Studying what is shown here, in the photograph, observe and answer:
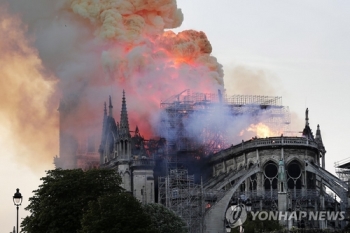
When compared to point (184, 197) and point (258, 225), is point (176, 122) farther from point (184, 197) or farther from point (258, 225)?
point (258, 225)

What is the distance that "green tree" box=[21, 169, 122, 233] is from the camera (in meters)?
125

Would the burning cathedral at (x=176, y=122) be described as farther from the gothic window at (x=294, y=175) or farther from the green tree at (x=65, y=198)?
the green tree at (x=65, y=198)

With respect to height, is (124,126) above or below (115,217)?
above

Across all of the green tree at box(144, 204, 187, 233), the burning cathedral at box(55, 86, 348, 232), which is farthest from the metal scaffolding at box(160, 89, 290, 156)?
the green tree at box(144, 204, 187, 233)

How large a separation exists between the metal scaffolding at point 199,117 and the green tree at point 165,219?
30.9 meters

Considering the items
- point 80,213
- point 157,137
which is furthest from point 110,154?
point 80,213

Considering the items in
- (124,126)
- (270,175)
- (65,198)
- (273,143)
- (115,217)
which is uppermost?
(124,126)

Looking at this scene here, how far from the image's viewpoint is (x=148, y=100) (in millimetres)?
179500

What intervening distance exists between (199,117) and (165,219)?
3653 centimetres

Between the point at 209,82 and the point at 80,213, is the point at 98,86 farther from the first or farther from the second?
the point at 80,213

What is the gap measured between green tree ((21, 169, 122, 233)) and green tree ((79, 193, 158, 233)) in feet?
21.6

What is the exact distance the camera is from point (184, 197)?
160 meters

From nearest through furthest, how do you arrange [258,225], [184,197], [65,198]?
1. [65,198]
2. [258,225]
3. [184,197]

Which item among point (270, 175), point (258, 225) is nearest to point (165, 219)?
point (258, 225)
